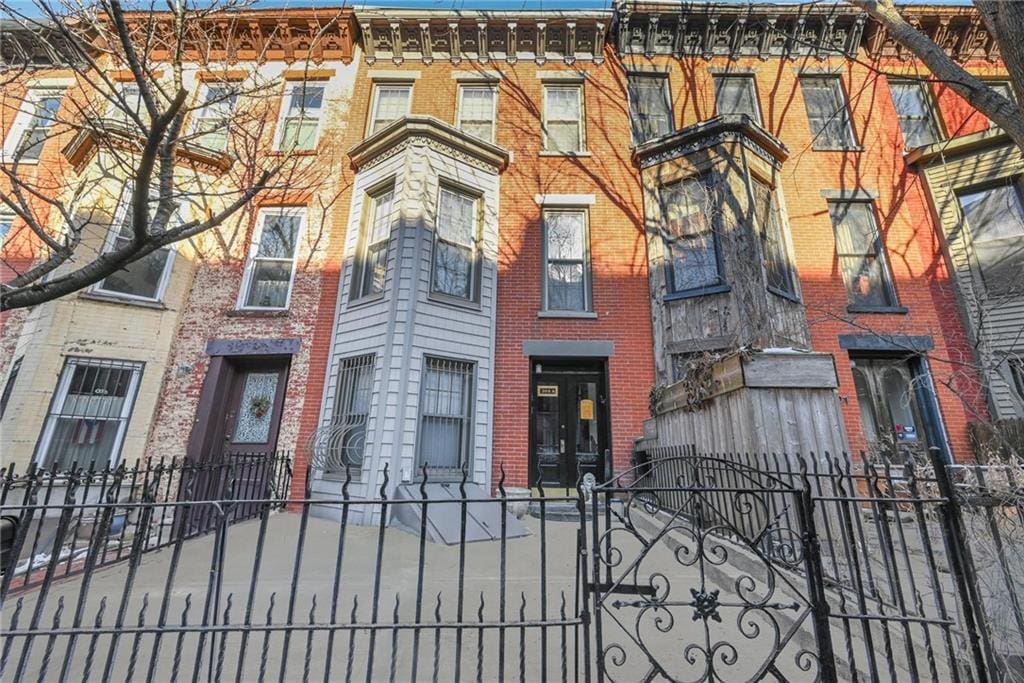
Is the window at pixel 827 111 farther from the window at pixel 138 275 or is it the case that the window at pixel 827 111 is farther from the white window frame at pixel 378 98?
the window at pixel 138 275

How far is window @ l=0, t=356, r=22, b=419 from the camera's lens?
7.59 meters

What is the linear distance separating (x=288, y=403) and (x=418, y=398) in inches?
114

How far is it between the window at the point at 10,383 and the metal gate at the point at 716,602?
10553 millimetres

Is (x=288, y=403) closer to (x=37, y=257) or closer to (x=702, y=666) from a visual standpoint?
(x=37, y=257)

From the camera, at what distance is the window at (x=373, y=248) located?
28.2ft

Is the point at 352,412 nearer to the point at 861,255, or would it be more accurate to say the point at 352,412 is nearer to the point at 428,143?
the point at 428,143

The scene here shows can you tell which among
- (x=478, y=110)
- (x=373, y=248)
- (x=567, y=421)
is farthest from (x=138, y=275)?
(x=567, y=421)

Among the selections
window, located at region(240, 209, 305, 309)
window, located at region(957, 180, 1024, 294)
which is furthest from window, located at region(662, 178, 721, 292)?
window, located at region(240, 209, 305, 309)

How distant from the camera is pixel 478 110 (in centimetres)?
1095

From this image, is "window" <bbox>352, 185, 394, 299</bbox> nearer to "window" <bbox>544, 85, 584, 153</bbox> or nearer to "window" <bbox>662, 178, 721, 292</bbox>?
"window" <bbox>544, 85, 584, 153</bbox>

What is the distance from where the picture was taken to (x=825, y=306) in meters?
8.91

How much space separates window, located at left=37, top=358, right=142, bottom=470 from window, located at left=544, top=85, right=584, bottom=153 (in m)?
10.2

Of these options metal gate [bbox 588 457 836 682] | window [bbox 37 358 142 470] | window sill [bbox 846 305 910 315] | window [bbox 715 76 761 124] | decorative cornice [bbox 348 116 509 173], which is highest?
window [bbox 715 76 761 124]

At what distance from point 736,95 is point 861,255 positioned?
512cm
